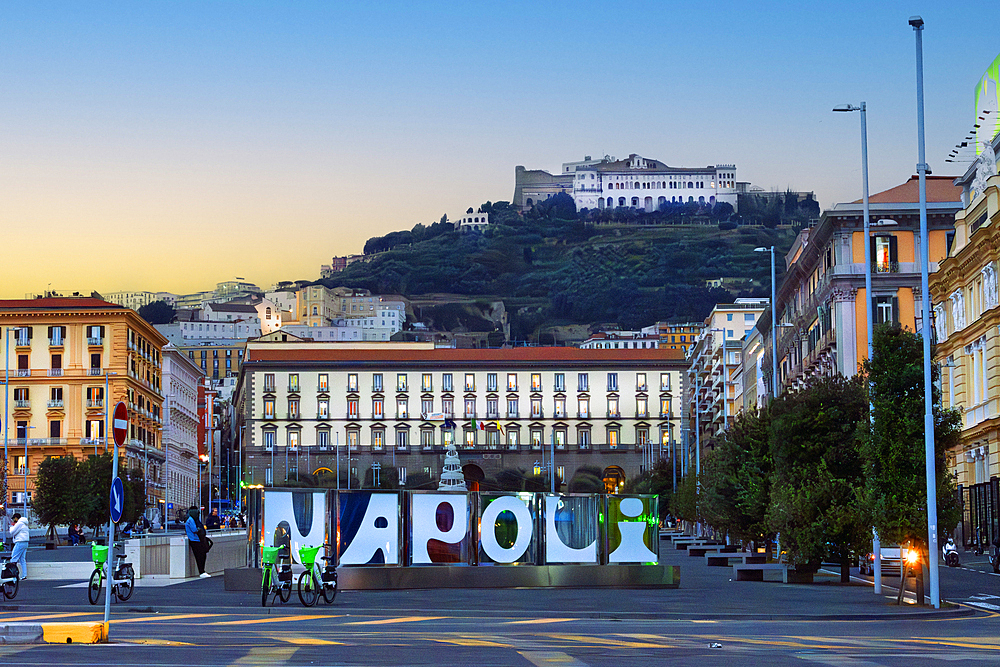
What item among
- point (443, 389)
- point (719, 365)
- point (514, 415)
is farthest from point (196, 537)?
point (514, 415)

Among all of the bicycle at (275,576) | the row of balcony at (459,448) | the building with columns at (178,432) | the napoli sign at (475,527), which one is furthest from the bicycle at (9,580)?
the row of balcony at (459,448)

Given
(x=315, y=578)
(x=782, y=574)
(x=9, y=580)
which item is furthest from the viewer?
(x=782, y=574)

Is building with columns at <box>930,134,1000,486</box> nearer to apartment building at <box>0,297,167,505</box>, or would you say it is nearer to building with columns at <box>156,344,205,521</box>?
apartment building at <box>0,297,167,505</box>

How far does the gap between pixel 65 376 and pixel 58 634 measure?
418ft

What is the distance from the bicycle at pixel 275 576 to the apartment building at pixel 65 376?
→ 110469 millimetres

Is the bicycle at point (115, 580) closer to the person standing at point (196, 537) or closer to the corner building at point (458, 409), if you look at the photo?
the person standing at point (196, 537)

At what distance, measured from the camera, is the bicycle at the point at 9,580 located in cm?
3391

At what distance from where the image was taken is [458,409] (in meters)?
193

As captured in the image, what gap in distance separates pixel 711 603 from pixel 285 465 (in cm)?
15841

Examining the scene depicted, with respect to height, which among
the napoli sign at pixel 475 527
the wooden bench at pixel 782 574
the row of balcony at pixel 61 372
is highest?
the row of balcony at pixel 61 372

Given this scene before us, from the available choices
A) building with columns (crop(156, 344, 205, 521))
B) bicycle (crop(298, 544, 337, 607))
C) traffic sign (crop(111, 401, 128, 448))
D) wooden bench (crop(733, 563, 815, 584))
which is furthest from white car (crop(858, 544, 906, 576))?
building with columns (crop(156, 344, 205, 521))

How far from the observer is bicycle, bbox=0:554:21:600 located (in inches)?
1335

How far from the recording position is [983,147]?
63219mm

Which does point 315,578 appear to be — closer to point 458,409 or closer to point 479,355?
point 458,409
